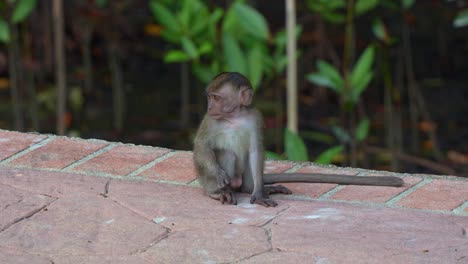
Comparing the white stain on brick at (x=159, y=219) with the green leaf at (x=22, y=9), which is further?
the green leaf at (x=22, y=9)

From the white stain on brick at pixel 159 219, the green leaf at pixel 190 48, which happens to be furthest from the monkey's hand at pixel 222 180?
the green leaf at pixel 190 48

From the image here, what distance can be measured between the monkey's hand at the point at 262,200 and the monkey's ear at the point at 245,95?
1.25ft

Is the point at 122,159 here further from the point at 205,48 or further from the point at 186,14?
the point at 186,14

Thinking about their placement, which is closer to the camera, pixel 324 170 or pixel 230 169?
pixel 230 169

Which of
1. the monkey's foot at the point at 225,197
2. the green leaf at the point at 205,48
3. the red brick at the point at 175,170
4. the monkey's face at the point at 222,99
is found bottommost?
the monkey's foot at the point at 225,197

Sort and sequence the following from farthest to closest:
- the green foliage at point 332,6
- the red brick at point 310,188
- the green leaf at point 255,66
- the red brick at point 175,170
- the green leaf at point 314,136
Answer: the green leaf at point 314,136, the green foliage at point 332,6, the green leaf at point 255,66, the red brick at point 175,170, the red brick at point 310,188

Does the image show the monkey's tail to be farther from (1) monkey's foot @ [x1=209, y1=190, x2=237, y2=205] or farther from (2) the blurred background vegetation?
(2) the blurred background vegetation

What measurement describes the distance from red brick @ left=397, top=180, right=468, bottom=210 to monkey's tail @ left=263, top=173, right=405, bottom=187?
129 mm

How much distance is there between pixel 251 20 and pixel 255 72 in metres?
0.30

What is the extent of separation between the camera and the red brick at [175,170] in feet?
17.3

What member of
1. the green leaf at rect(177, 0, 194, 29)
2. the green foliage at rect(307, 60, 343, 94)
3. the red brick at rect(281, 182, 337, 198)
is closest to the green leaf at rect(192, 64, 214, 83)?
the green leaf at rect(177, 0, 194, 29)

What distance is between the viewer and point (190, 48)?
704cm

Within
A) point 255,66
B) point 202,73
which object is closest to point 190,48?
point 202,73

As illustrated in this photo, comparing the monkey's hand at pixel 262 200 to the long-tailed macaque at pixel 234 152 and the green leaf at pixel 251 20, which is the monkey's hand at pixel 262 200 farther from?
the green leaf at pixel 251 20
